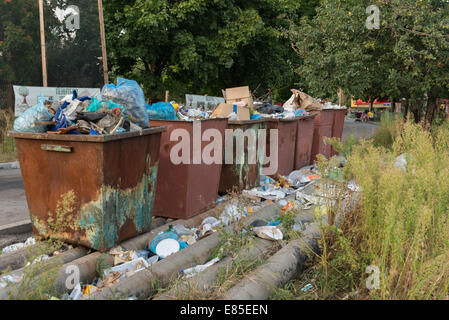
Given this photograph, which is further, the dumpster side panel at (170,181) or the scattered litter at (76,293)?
the dumpster side panel at (170,181)

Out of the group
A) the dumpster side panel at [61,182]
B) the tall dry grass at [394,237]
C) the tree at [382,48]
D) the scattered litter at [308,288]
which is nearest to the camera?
the tall dry grass at [394,237]

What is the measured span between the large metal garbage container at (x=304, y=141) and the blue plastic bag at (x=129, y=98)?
4416mm

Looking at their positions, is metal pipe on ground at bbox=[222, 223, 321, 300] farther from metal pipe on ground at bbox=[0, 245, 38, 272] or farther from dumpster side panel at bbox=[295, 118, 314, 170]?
dumpster side panel at bbox=[295, 118, 314, 170]

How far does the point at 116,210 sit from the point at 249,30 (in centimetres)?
1313

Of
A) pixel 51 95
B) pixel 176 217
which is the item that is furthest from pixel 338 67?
pixel 176 217

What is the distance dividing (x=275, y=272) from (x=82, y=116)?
2029mm

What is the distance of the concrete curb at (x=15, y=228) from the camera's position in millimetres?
4352

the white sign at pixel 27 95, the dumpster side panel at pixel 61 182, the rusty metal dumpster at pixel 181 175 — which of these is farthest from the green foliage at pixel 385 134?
the dumpster side panel at pixel 61 182

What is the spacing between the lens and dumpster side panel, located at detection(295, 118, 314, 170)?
26.5 feet

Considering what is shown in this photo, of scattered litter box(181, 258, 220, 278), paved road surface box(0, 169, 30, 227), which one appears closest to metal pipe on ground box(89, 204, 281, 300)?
scattered litter box(181, 258, 220, 278)

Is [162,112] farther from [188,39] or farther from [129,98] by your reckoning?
[188,39]

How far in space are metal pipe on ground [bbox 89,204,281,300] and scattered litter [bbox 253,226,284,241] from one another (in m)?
0.32

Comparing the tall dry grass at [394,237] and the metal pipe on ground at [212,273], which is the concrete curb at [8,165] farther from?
the tall dry grass at [394,237]

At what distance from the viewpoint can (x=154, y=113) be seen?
479 cm
